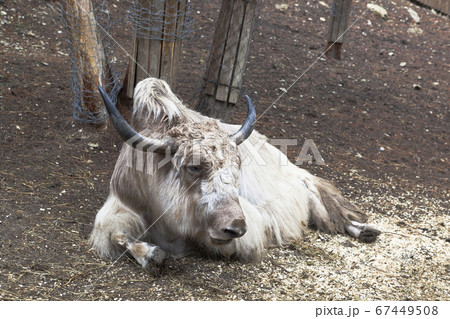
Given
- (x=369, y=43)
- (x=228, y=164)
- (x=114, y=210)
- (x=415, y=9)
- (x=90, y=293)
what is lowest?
(x=90, y=293)

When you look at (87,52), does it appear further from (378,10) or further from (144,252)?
(378,10)

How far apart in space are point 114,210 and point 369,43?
830 centimetres

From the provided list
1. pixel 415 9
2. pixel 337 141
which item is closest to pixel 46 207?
pixel 337 141

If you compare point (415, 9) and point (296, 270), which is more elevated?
point (415, 9)

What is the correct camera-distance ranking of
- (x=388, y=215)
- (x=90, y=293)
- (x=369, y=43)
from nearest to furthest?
(x=90, y=293), (x=388, y=215), (x=369, y=43)

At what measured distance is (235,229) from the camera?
365cm

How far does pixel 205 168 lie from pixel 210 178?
0.26 feet

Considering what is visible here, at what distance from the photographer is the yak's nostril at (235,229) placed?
365 centimetres

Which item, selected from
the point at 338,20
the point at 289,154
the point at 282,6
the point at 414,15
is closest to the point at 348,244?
the point at 289,154

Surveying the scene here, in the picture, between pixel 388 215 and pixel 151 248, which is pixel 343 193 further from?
pixel 151 248

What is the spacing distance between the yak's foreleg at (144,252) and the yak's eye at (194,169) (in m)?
0.62

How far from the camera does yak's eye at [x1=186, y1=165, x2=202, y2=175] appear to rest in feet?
12.8

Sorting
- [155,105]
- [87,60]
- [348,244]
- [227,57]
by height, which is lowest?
[348,244]

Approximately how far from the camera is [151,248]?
400cm
